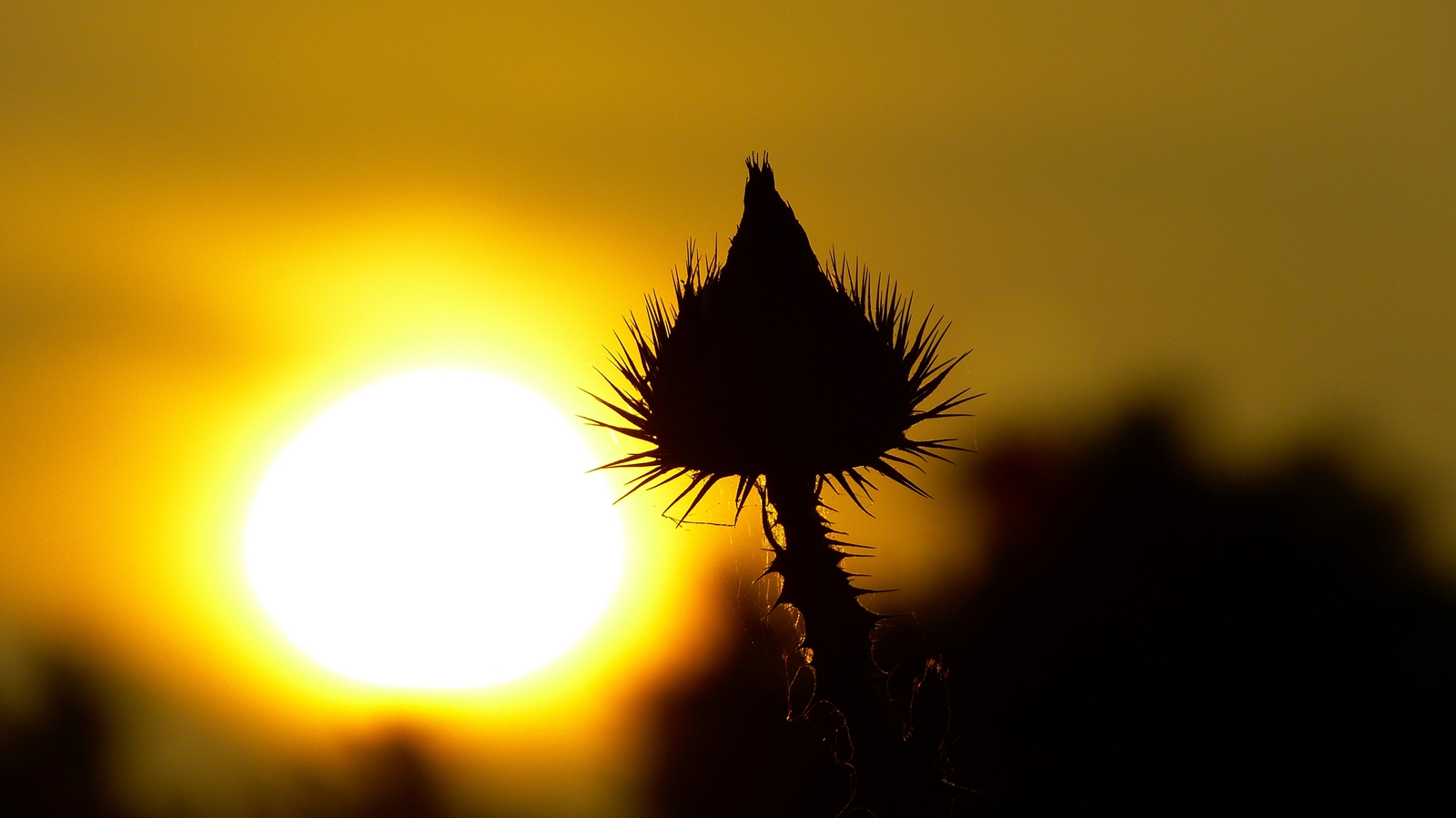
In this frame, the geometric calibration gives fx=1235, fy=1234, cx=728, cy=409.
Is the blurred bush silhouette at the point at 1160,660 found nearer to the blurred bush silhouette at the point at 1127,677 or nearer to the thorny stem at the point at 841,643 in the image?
the blurred bush silhouette at the point at 1127,677

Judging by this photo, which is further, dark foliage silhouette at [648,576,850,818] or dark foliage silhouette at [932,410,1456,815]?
dark foliage silhouette at [648,576,850,818]

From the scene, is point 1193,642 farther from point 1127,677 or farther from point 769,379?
point 769,379

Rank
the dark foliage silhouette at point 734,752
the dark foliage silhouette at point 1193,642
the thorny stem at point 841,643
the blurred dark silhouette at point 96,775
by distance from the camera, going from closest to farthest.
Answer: the thorny stem at point 841,643, the dark foliage silhouette at point 1193,642, the dark foliage silhouette at point 734,752, the blurred dark silhouette at point 96,775

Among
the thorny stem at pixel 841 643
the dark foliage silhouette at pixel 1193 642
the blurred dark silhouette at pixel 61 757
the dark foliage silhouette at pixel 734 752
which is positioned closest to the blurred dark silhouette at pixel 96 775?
the blurred dark silhouette at pixel 61 757

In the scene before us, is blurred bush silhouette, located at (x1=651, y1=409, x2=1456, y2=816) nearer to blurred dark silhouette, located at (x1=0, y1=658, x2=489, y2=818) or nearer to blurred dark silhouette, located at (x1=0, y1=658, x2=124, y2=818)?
blurred dark silhouette, located at (x1=0, y1=658, x2=489, y2=818)

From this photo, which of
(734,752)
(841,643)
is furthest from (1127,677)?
(841,643)

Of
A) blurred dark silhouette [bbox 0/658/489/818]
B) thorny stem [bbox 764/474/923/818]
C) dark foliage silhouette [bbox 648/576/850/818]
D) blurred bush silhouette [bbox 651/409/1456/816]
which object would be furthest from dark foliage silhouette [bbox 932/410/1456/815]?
thorny stem [bbox 764/474/923/818]
